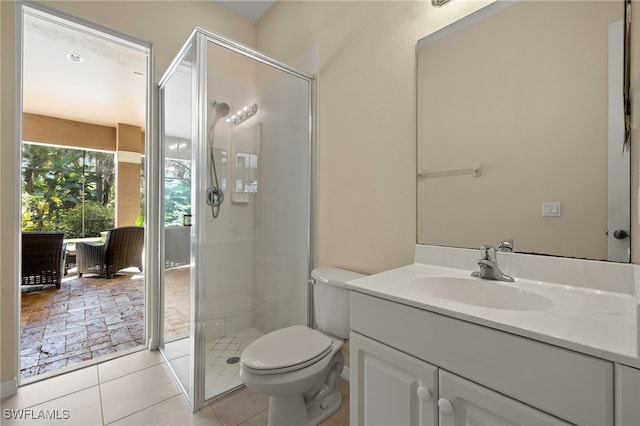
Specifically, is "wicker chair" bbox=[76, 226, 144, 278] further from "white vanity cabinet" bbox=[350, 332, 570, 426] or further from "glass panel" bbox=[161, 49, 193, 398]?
"white vanity cabinet" bbox=[350, 332, 570, 426]

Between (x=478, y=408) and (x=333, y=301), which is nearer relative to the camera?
(x=478, y=408)

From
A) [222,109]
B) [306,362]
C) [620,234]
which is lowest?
[306,362]

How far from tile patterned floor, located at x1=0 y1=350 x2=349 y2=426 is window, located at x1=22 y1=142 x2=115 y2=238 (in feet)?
15.2

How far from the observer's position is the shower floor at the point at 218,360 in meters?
1.67

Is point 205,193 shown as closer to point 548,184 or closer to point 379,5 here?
point 379,5

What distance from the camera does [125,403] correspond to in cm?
159

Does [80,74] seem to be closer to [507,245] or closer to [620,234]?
[507,245]

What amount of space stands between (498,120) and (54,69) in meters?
4.59

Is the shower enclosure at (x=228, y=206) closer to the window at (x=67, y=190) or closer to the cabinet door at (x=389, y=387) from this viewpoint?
the cabinet door at (x=389, y=387)

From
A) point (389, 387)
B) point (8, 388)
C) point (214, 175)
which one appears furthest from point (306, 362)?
point (8, 388)

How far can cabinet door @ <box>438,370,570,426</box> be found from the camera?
0.65m

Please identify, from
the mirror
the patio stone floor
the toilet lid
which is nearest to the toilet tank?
the toilet lid

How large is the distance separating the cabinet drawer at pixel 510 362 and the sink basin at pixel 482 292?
0.67ft

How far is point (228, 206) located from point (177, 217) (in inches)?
17.1
